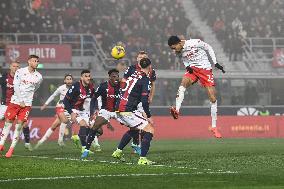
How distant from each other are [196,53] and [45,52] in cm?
1636

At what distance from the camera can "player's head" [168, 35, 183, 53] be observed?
56.4ft

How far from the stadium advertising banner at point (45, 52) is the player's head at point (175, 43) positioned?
16586mm

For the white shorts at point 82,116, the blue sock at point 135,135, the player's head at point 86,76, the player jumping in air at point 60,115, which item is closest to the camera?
the blue sock at point 135,135

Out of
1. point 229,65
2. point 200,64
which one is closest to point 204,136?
point 229,65

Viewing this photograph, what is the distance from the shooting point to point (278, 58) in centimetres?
3644

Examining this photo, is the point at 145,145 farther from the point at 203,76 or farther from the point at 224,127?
the point at 224,127

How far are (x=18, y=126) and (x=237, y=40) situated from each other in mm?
22752

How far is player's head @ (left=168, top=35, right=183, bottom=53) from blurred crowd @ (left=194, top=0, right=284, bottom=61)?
69.2 ft

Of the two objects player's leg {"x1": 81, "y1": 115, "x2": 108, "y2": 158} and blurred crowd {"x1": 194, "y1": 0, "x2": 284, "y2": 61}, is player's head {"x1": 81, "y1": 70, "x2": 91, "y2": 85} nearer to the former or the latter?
player's leg {"x1": 81, "y1": 115, "x2": 108, "y2": 158}

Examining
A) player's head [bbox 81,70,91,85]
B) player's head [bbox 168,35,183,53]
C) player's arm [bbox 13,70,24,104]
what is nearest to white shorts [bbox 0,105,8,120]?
player's head [bbox 81,70,91,85]

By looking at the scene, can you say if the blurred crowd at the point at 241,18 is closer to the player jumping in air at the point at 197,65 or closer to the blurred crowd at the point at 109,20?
the blurred crowd at the point at 109,20

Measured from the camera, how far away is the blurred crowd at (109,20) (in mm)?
36031

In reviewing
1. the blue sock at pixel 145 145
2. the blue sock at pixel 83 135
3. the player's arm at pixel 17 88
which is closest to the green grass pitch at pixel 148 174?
the blue sock at pixel 145 145

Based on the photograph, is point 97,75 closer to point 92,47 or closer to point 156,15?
point 92,47
